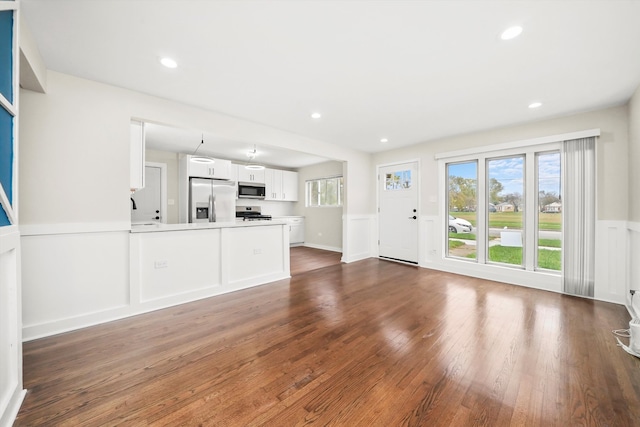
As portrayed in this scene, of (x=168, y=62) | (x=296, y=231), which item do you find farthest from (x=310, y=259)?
(x=168, y=62)

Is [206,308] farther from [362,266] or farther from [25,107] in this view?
[362,266]

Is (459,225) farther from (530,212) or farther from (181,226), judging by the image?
(181,226)

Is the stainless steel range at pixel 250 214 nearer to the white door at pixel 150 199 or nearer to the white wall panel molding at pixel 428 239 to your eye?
the white door at pixel 150 199

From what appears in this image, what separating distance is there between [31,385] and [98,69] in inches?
100

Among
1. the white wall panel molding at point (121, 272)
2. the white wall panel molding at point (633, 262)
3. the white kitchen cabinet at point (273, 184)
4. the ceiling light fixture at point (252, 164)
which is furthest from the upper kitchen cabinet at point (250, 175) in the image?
the white wall panel molding at point (633, 262)

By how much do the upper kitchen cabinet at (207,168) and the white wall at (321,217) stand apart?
2.37 m

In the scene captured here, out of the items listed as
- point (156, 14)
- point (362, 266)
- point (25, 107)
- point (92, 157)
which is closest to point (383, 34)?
point (156, 14)

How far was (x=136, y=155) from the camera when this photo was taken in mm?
2719

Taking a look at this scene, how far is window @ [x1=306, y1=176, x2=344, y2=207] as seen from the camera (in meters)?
6.85

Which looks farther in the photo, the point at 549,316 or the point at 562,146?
the point at 562,146

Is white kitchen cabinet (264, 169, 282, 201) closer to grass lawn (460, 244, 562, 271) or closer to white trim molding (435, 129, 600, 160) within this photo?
white trim molding (435, 129, 600, 160)

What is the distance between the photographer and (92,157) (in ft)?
8.02

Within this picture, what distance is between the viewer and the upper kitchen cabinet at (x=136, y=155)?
2691mm

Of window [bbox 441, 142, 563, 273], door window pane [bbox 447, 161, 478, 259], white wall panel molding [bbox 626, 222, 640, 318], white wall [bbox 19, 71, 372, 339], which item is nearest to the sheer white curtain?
window [bbox 441, 142, 563, 273]
